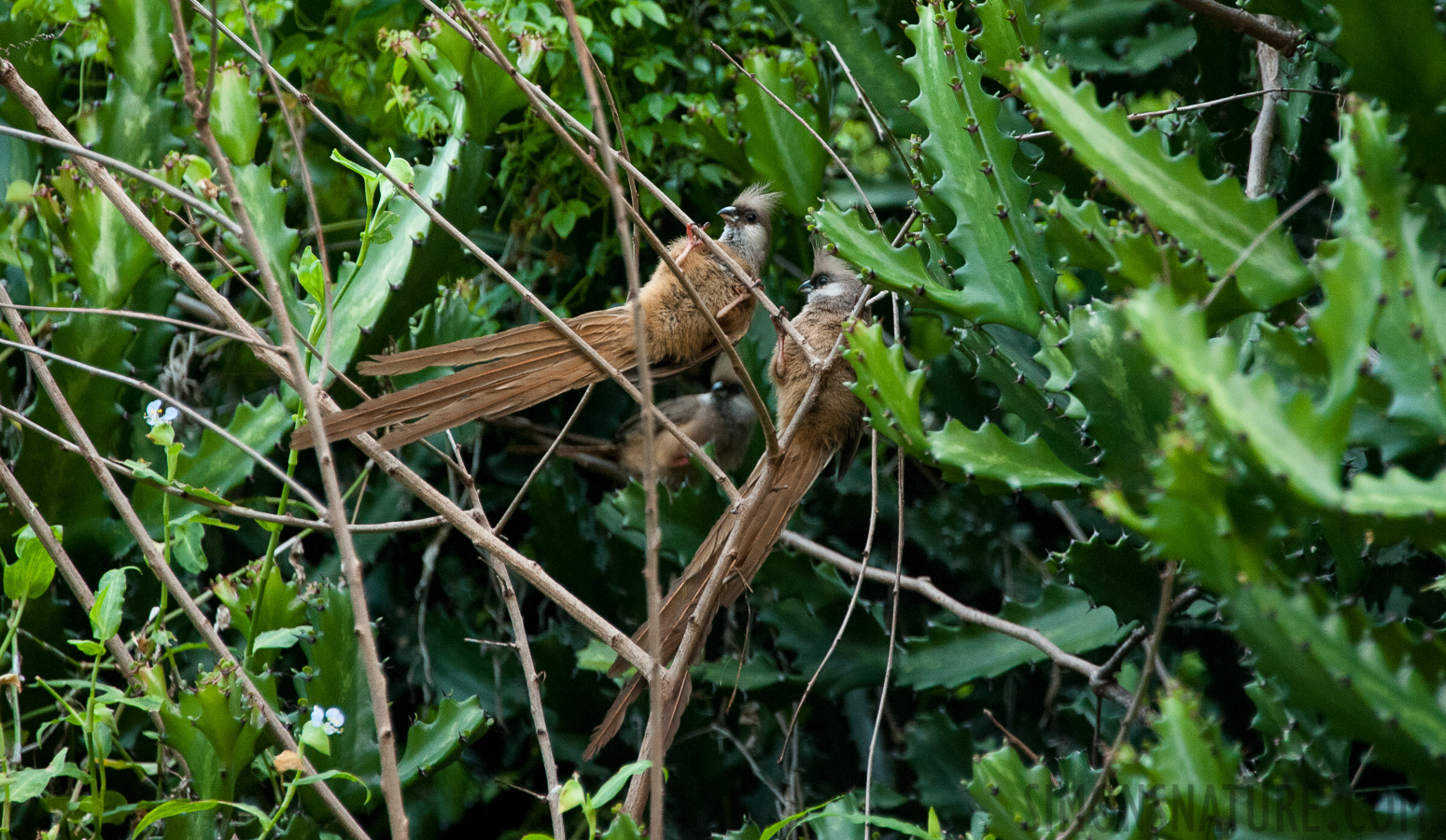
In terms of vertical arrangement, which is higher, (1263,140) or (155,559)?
(1263,140)

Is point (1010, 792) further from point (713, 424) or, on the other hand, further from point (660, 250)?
point (713, 424)

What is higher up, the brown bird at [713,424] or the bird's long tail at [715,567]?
the bird's long tail at [715,567]

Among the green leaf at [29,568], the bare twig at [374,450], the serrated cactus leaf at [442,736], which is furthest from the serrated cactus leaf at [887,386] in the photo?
A: the green leaf at [29,568]

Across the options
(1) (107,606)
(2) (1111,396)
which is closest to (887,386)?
(2) (1111,396)

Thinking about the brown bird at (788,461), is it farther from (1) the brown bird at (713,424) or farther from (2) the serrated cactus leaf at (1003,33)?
(1) the brown bird at (713,424)

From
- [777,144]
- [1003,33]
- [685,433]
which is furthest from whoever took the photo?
[685,433]

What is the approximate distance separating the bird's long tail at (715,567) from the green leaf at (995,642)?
0.54 metres

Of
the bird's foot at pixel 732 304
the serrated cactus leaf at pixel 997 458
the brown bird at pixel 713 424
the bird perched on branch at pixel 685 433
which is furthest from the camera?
the brown bird at pixel 713 424

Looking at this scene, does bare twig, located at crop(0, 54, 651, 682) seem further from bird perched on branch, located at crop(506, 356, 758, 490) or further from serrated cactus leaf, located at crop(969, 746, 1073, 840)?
bird perched on branch, located at crop(506, 356, 758, 490)

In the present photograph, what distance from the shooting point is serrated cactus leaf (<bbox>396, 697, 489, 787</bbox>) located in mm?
2021

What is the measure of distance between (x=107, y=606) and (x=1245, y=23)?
2.27 meters

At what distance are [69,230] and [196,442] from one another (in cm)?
68

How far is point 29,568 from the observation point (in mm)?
1698

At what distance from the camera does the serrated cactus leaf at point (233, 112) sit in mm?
2148
